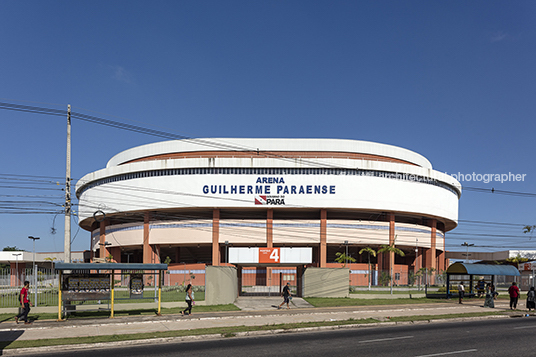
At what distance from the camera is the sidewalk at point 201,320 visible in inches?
796

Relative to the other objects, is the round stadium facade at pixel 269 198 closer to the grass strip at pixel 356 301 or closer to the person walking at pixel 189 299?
the grass strip at pixel 356 301

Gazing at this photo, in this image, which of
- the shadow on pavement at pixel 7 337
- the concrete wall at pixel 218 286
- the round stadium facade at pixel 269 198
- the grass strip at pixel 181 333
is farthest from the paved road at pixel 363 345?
the round stadium facade at pixel 269 198

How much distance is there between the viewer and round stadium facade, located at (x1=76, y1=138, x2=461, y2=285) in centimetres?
6788

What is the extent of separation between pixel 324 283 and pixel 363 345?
70.7ft

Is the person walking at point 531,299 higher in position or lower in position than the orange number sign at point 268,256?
lower

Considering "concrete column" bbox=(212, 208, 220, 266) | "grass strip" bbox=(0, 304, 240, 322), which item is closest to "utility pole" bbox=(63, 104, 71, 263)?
"grass strip" bbox=(0, 304, 240, 322)

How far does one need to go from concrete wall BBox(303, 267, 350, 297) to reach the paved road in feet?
54.1

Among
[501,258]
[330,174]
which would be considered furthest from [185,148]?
[501,258]

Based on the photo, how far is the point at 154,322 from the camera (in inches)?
920

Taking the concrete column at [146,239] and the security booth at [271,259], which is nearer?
the security booth at [271,259]

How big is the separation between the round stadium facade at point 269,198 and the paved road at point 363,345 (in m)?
43.3

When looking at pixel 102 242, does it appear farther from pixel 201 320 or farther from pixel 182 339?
pixel 182 339

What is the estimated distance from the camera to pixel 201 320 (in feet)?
79.3

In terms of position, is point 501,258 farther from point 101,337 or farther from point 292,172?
Result: point 101,337
